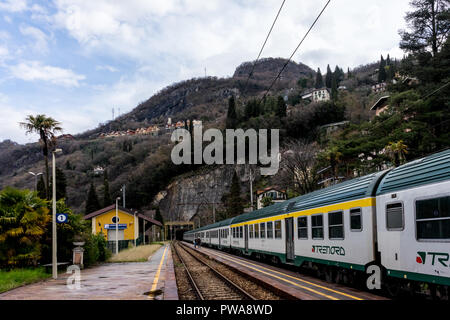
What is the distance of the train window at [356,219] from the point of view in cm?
1144

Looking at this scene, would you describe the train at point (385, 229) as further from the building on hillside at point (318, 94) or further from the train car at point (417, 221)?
the building on hillside at point (318, 94)

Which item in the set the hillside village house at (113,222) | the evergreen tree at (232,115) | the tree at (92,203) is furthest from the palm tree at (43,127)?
the evergreen tree at (232,115)

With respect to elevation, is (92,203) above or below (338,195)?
below

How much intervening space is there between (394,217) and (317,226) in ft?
→ 16.0

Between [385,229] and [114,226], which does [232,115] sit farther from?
[385,229]

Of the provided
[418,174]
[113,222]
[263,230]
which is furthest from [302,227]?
[113,222]

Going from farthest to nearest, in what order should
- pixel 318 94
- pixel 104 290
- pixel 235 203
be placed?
pixel 318 94, pixel 235 203, pixel 104 290

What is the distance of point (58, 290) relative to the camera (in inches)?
522

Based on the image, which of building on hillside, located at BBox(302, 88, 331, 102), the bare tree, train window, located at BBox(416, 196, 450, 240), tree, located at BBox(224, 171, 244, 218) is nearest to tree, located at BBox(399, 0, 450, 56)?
the bare tree

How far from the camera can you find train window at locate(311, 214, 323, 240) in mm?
14172

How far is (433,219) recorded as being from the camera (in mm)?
8398
